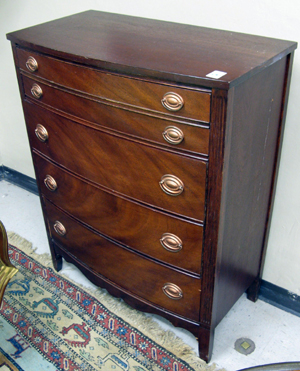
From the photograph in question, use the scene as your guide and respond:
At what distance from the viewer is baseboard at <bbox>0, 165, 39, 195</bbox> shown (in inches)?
102

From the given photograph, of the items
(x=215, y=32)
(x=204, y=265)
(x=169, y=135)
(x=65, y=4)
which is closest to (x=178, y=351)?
(x=204, y=265)

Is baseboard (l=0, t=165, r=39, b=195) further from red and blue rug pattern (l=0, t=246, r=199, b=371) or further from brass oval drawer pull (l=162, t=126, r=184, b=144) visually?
brass oval drawer pull (l=162, t=126, r=184, b=144)

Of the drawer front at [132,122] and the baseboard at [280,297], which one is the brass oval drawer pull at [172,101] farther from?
the baseboard at [280,297]

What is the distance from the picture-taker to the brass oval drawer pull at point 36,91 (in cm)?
144

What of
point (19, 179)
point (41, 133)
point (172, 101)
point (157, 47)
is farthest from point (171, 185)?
point (19, 179)

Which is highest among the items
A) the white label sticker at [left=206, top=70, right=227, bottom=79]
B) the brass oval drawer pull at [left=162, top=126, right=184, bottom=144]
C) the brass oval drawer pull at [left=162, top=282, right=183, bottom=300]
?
the white label sticker at [left=206, top=70, right=227, bottom=79]

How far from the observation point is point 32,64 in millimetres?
1402

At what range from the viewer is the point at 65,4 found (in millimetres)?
1898

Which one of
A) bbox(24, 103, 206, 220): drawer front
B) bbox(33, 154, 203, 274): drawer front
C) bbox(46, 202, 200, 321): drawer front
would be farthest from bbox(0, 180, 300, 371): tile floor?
bbox(24, 103, 206, 220): drawer front

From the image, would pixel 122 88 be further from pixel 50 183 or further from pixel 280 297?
pixel 280 297

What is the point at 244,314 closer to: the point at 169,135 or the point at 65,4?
the point at 169,135

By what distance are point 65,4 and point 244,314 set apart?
5.08ft

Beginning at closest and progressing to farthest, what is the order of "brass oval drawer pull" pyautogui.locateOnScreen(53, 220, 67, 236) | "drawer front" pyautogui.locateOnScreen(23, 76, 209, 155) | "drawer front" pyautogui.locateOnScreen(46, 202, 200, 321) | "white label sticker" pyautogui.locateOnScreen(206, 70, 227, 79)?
"white label sticker" pyautogui.locateOnScreen(206, 70, 227, 79) → "drawer front" pyautogui.locateOnScreen(23, 76, 209, 155) → "drawer front" pyautogui.locateOnScreen(46, 202, 200, 321) → "brass oval drawer pull" pyautogui.locateOnScreen(53, 220, 67, 236)

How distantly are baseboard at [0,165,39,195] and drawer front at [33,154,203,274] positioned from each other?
946mm
